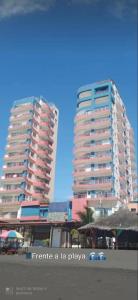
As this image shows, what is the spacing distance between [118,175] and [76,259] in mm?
57346

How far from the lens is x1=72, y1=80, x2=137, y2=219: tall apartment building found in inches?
2660

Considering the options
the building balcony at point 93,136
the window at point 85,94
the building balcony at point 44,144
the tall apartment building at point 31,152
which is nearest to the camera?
the tall apartment building at point 31,152

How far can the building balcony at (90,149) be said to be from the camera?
7290cm

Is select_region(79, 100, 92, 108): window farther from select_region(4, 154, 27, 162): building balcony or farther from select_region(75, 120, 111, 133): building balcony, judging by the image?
select_region(4, 154, 27, 162): building balcony

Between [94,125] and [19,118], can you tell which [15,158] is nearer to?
[19,118]

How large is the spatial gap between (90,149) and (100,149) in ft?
8.92

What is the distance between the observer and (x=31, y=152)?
238 ft

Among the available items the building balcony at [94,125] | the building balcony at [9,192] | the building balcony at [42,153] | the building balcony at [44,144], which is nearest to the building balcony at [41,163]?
the building balcony at [42,153]

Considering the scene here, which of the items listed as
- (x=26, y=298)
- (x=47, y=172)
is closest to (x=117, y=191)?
(x=47, y=172)

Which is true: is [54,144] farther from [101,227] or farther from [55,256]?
[55,256]

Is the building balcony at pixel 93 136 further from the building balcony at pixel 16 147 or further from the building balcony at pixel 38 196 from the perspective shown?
the building balcony at pixel 38 196

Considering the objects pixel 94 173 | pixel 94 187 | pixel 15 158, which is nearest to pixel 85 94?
pixel 94 173

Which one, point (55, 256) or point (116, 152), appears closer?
point (55, 256)

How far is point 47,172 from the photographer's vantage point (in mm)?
83438
